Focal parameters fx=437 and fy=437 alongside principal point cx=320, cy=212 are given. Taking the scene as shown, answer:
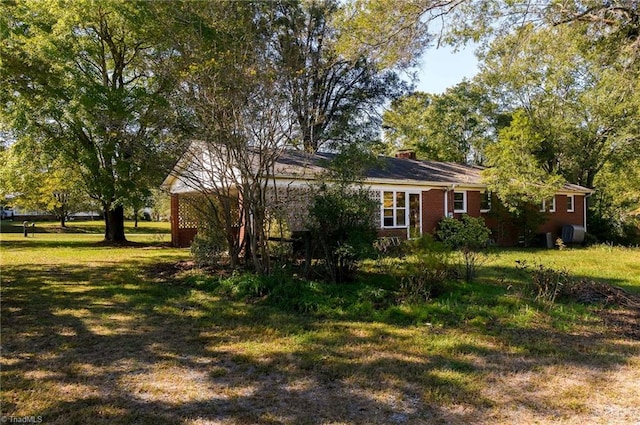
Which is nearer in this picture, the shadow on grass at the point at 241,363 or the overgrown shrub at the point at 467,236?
the shadow on grass at the point at 241,363

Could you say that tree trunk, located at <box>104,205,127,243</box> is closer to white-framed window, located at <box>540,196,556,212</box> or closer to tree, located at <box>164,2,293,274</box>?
tree, located at <box>164,2,293,274</box>

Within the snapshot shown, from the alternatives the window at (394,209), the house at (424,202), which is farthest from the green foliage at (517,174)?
the window at (394,209)

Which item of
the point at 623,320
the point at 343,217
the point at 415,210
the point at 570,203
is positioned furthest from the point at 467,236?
the point at 570,203

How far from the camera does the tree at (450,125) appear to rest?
1238 inches

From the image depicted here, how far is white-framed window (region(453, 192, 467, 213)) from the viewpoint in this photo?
19639 mm

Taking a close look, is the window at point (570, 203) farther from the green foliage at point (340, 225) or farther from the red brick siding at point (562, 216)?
the green foliage at point (340, 225)

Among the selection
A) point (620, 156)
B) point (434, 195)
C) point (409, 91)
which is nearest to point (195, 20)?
point (434, 195)

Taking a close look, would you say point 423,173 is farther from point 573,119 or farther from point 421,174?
point 573,119

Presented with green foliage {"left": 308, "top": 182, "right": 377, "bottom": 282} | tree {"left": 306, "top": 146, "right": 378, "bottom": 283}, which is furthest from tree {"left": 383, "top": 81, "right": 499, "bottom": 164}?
green foliage {"left": 308, "top": 182, "right": 377, "bottom": 282}

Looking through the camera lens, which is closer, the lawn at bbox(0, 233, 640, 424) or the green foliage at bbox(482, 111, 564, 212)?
the lawn at bbox(0, 233, 640, 424)

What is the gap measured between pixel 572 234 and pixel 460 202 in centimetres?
622

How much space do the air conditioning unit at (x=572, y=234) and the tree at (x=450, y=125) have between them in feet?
36.1

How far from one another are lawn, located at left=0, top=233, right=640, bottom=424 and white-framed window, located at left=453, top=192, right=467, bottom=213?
11.8 metres

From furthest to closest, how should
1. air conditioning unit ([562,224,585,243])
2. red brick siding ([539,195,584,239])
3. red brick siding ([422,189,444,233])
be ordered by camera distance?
red brick siding ([539,195,584,239]) → air conditioning unit ([562,224,585,243]) → red brick siding ([422,189,444,233])
